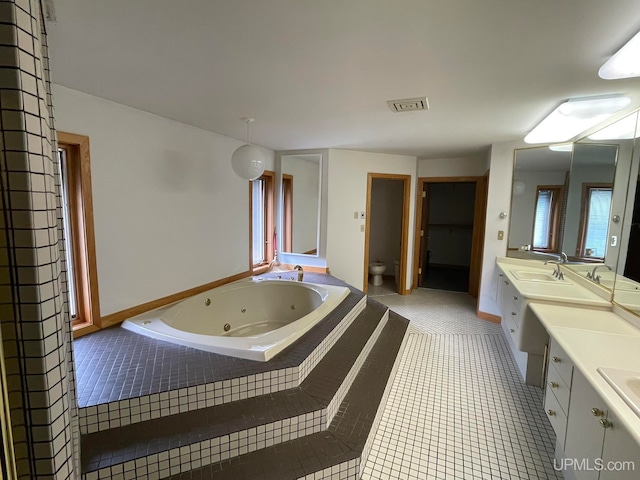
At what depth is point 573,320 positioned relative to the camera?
1762 millimetres

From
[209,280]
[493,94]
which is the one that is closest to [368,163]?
[493,94]

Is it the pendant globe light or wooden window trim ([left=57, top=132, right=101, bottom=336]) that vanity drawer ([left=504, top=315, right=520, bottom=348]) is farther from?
wooden window trim ([left=57, top=132, right=101, bottom=336])

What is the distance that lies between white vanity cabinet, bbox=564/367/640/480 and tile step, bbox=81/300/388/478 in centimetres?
111

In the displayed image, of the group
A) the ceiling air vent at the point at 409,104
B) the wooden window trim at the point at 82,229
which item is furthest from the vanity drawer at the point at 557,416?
the wooden window trim at the point at 82,229

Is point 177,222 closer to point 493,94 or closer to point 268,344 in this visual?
point 268,344

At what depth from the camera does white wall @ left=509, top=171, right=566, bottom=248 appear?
3.12 m

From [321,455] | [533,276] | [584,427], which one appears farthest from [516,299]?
[321,455]

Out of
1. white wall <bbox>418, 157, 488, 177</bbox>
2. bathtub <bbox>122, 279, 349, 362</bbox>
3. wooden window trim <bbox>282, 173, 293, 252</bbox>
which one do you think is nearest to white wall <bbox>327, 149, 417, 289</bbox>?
white wall <bbox>418, 157, 488, 177</bbox>

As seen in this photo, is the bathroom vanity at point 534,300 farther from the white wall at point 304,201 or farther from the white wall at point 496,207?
the white wall at point 304,201

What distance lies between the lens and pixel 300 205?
4.18 meters

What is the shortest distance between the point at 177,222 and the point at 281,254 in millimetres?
1770

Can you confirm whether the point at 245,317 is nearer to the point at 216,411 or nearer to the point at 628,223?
the point at 216,411

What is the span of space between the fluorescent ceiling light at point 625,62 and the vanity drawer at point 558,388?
4.88ft

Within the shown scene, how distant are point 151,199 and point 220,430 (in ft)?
5.96
